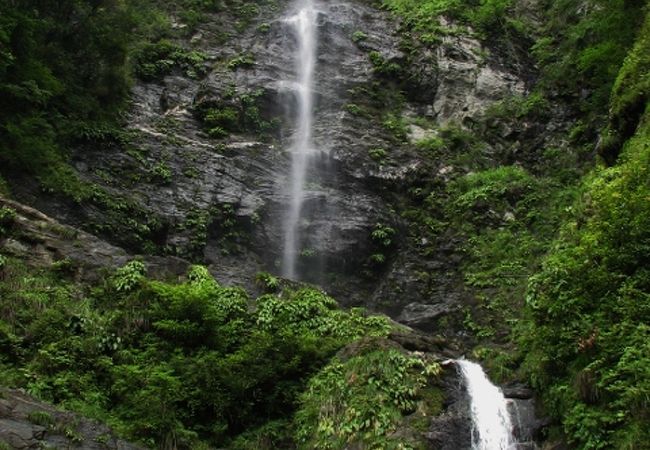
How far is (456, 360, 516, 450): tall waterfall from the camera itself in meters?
11.6

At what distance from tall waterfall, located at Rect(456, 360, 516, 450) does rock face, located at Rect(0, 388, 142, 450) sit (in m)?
6.12

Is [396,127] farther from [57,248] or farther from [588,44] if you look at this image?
[57,248]

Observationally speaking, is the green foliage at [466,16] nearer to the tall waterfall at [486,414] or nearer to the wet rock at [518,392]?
the tall waterfall at [486,414]

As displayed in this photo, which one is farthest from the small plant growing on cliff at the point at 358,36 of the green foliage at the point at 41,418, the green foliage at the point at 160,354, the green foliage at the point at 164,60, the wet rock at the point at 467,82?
the green foliage at the point at 41,418

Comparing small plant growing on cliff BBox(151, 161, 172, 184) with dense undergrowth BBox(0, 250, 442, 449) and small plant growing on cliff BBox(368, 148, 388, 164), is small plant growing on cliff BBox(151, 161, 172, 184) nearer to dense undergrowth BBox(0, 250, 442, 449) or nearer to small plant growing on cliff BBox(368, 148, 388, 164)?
dense undergrowth BBox(0, 250, 442, 449)

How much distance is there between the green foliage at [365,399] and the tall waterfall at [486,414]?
2.85ft

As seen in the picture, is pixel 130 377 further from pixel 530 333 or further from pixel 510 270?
pixel 510 270

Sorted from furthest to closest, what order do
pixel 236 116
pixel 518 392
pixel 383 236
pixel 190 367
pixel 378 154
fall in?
1. pixel 236 116
2. pixel 378 154
3. pixel 383 236
4. pixel 518 392
5. pixel 190 367

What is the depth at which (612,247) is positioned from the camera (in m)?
11.4

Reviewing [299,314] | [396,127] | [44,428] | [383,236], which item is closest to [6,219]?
[44,428]

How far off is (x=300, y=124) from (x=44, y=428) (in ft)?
53.6

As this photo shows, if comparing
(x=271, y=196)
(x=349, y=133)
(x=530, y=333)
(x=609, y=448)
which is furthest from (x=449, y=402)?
(x=349, y=133)

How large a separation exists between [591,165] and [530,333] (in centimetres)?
954

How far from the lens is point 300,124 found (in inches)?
940
